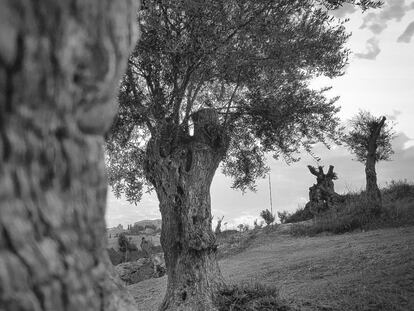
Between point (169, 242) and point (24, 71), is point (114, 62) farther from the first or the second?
point (169, 242)

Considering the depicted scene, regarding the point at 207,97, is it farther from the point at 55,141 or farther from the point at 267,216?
the point at 267,216

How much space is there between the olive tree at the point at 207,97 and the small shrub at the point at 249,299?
0.32 metres

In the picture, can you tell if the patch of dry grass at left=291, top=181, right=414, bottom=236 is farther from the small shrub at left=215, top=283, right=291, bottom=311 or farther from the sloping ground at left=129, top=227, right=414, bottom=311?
the small shrub at left=215, top=283, right=291, bottom=311

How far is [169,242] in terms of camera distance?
1195 centimetres

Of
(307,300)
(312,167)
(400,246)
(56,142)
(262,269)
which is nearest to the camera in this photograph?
(56,142)

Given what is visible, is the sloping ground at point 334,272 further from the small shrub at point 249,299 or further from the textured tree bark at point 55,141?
the textured tree bark at point 55,141

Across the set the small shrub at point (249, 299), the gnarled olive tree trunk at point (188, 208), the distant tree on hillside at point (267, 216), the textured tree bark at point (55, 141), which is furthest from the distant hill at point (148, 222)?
the textured tree bark at point (55, 141)

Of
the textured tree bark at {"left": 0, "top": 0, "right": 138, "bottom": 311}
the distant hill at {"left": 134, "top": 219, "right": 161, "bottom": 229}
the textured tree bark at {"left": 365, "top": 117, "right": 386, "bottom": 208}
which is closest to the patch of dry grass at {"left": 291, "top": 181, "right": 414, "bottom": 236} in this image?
the textured tree bark at {"left": 365, "top": 117, "right": 386, "bottom": 208}

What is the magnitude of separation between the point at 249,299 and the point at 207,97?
23.0 feet

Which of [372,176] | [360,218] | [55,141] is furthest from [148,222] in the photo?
[55,141]

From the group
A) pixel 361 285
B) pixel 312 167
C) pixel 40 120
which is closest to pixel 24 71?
pixel 40 120

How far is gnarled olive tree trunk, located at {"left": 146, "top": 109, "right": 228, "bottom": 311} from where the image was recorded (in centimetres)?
1141

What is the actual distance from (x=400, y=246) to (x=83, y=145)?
15418mm

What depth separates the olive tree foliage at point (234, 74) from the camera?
9750mm
